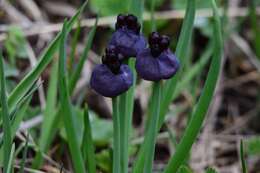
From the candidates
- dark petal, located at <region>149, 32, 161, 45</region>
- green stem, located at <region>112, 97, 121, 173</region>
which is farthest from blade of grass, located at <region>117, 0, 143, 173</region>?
dark petal, located at <region>149, 32, 161, 45</region>

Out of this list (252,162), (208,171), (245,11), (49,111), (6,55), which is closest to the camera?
(208,171)

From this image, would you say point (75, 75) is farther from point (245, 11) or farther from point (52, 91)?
point (245, 11)

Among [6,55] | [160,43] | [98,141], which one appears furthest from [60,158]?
[160,43]

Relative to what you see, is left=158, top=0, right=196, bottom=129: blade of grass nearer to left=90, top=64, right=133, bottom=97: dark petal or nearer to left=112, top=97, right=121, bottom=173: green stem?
left=112, top=97, right=121, bottom=173: green stem

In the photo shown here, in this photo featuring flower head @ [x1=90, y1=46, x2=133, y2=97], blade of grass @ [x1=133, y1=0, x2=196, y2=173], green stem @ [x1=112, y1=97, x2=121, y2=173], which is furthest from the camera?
blade of grass @ [x1=133, y1=0, x2=196, y2=173]

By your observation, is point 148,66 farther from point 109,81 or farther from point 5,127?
point 5,127

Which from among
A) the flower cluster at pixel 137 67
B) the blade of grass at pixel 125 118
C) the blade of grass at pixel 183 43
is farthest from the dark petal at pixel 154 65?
the blade of grass at pixel 183 43
